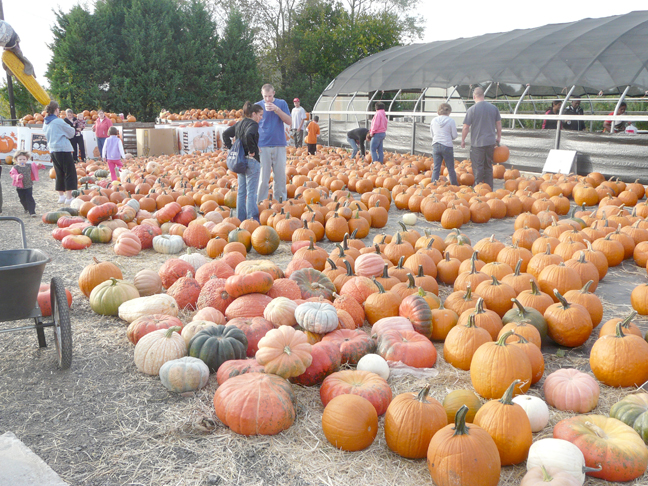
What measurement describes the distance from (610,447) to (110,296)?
3.88 metres

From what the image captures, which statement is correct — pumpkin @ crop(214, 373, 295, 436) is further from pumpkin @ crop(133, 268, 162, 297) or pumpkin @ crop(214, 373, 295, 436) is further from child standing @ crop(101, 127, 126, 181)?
child standing @ crop(101, 127, 126, 181)

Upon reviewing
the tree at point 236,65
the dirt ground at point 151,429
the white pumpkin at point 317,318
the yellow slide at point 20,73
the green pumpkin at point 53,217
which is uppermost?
the tree at point 236,65

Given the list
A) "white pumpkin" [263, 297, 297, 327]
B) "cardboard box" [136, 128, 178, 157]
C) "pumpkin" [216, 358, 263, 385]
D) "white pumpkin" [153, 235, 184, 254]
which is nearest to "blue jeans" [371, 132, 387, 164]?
"white pumpkin" [153, 235, 184, 254]

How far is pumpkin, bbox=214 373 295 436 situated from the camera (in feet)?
8.90

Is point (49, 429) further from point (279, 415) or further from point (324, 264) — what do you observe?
point (324, 264)

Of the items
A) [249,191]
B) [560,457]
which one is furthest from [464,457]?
[249,191]

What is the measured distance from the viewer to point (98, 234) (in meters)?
6.94

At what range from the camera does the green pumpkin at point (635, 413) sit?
2543 millimetres

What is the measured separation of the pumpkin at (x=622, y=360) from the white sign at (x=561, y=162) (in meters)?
8.82

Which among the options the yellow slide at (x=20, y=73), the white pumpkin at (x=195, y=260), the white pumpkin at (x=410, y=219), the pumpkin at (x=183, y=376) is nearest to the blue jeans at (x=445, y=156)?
the white pumpkin at (x=410, y=219)

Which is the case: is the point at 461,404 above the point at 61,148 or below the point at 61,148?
below

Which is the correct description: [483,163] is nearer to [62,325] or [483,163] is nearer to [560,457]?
[560,457]

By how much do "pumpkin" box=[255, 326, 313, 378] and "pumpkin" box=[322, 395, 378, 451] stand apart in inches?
16.6

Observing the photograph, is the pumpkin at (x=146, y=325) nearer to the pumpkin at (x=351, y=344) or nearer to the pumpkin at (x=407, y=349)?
the pumpkin at (x=351, y=344)
